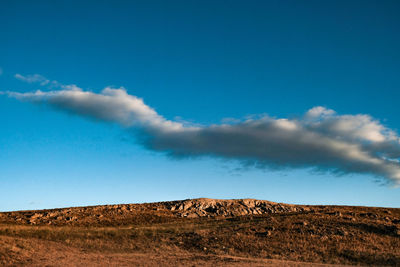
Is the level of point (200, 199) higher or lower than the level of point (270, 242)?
higher

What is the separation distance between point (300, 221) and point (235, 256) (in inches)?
564

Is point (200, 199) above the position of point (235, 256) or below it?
above

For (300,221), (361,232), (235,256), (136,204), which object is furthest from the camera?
(136,204)

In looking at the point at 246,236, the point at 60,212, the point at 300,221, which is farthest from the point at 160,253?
the point at 60,212

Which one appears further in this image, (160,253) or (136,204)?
(136,204)

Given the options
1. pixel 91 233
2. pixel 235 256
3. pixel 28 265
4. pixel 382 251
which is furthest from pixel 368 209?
pixel 28 265

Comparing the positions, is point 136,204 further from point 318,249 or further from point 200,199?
point 318,249

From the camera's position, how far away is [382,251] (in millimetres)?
29219

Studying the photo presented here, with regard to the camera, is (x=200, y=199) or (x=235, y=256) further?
(x=200, y=199)

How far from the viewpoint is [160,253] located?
1109 inches

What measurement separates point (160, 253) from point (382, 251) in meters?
18.7

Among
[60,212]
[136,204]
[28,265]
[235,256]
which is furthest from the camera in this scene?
[136,204]

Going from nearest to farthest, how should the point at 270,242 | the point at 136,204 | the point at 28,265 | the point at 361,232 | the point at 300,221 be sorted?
1. the point at 28,265
2. the point at 270,242
3. the point at 361,232
4. the point at 300,221
5. the point at 136,204

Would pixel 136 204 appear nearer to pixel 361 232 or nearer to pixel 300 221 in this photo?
pixel 300 221
